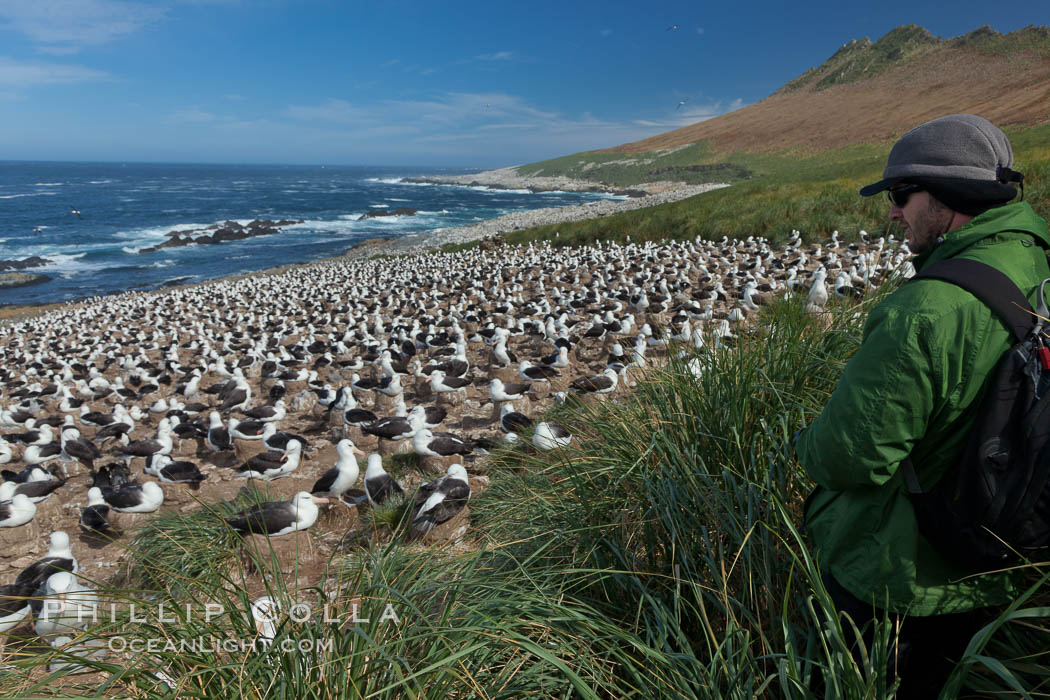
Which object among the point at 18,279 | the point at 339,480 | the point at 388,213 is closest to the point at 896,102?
the point at 388,213

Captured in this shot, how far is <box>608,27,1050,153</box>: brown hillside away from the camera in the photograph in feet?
176

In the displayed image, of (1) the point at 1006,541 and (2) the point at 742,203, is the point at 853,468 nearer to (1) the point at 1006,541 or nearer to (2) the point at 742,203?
(1) the point at 1006,541

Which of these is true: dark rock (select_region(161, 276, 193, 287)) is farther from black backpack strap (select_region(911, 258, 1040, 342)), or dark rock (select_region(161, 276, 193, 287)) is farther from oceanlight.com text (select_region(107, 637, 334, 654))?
black backpack strap (select_region(911, 258, 1040, 342))

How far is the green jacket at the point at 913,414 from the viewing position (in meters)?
1.54

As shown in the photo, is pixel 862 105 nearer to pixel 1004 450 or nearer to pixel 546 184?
pixel 546 184

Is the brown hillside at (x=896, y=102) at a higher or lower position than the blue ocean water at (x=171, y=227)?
higher

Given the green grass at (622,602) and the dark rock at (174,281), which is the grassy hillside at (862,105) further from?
the dark rock at (174,281)

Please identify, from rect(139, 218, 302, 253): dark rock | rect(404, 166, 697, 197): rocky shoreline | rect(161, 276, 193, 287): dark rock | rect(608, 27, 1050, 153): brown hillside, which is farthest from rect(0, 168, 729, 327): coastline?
rect(608, 27, 1050, 153): brown hillside

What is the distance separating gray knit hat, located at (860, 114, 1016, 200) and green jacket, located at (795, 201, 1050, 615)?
127mm

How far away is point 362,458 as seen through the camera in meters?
6.65

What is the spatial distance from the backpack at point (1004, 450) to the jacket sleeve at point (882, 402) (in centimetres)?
15

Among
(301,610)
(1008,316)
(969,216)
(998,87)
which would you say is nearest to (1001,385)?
(1008,316)

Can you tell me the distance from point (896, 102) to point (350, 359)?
284ft

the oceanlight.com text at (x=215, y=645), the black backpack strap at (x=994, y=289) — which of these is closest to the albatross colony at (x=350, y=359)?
the oceanlight.com text at (x=215, y=645)
